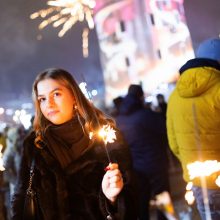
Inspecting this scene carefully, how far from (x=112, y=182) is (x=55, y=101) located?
1.93ft

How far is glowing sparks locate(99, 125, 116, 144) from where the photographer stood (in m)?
2.19

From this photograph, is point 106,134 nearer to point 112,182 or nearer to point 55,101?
point 112,182

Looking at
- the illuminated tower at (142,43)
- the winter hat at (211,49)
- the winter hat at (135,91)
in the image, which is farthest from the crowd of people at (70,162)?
the illuminated tower at (142,43)

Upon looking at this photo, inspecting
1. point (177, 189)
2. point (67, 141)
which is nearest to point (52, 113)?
point (67, 141)

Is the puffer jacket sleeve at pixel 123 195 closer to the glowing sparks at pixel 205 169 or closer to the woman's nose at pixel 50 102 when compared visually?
the woman's nose at pixel 50 102

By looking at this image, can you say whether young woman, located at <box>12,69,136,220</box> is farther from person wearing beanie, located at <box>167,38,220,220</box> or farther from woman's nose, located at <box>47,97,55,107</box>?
person wearing beanie, located at <box>167,38,220,220</box>

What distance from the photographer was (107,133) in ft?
7.22

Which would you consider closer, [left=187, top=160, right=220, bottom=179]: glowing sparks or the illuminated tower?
[left=187, top=160, right=220, bottom=179]: glowing sparks

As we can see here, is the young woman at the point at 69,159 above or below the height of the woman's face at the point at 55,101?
below

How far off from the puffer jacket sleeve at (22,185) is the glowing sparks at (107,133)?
0.47 m

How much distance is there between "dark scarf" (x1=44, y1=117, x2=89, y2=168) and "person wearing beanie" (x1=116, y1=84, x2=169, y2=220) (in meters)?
2.69

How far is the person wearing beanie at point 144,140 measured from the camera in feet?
16.6

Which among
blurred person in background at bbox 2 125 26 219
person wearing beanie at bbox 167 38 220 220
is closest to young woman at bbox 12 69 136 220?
person wearing beanie at bbox 167 38 220 220

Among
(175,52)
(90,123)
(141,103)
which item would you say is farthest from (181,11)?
(90,123)
